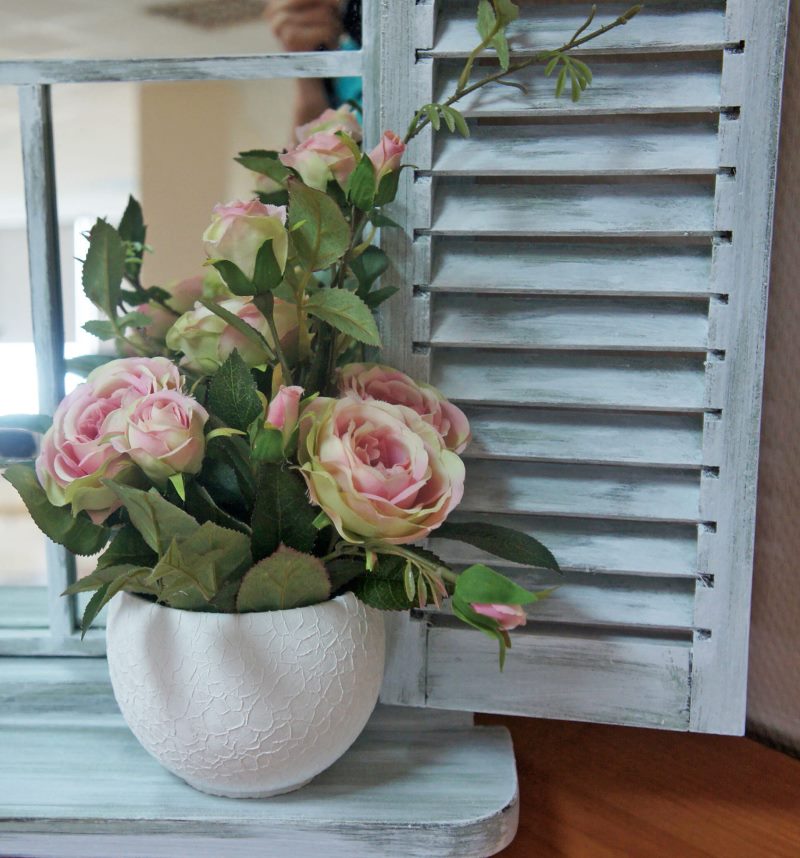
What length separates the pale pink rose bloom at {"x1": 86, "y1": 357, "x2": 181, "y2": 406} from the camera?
50 centimetres

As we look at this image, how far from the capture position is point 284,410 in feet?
1.54

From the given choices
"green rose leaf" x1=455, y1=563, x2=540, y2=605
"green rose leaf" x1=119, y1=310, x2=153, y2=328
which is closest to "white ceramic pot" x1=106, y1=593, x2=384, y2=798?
"green rose leaf" x1=455, y1=563, x2=540, y2=605

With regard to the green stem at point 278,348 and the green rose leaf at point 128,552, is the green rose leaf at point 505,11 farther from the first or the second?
the green rose leaf at point 128,552

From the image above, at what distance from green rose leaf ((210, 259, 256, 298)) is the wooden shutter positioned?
0.15m

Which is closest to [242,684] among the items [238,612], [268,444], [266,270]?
[238,612]

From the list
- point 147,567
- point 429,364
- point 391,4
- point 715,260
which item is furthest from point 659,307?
point 147,567

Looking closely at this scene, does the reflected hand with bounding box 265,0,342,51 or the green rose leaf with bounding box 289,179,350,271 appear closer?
the green rose leaf with bounding box 289,179,350,271

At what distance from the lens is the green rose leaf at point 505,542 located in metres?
0.58

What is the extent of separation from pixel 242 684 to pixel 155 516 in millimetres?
117

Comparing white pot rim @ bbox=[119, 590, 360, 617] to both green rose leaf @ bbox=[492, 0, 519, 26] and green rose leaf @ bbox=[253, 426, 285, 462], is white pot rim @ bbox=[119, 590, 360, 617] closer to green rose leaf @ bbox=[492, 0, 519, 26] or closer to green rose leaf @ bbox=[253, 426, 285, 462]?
green rose leaf @ bbox=[253, 426, 285, 462]

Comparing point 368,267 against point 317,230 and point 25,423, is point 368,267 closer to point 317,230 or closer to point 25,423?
point 317,230

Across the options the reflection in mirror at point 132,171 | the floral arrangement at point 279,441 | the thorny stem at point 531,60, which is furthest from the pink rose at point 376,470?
the reflection in mirror at point 132,171

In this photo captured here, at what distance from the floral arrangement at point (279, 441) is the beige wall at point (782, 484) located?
0.19 meters

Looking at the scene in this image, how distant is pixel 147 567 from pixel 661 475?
1.25 ft
